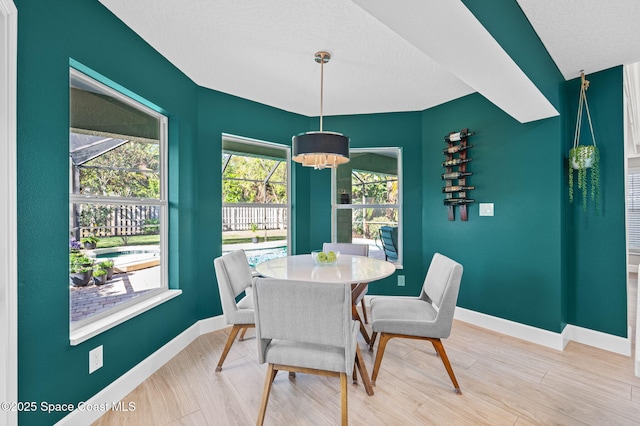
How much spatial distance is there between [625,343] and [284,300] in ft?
9.64

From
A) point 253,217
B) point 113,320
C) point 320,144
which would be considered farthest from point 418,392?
point 253,217

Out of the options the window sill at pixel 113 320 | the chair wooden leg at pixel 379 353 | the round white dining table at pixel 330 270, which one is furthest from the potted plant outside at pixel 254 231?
the chair wooden leg at pixel 379 353

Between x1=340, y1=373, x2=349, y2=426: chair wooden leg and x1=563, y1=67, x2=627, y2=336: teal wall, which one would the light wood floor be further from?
x1=563, y1=67, x2=627, y2=336: teal wall

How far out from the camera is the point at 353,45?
2289 mm

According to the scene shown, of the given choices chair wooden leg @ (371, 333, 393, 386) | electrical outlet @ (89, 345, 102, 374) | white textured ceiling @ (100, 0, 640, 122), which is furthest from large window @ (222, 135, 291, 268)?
chair wooden leg @ (371, 333, 393, 386)

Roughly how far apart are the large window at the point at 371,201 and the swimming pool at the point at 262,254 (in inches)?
28.3

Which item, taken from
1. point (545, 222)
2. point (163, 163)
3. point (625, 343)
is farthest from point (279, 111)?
point (625, 343)

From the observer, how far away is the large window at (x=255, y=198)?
11.0ft

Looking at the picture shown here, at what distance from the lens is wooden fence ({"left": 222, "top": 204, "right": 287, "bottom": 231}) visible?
3363 millimetres

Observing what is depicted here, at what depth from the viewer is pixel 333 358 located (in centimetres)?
160

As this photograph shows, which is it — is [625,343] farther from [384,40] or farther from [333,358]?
[384,40]

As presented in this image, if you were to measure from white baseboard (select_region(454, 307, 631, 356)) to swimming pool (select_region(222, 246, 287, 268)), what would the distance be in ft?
7.80

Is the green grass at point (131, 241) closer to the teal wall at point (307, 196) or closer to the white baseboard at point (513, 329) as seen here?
the teal wall at point (307, 196)

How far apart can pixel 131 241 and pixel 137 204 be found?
0.95 ft
